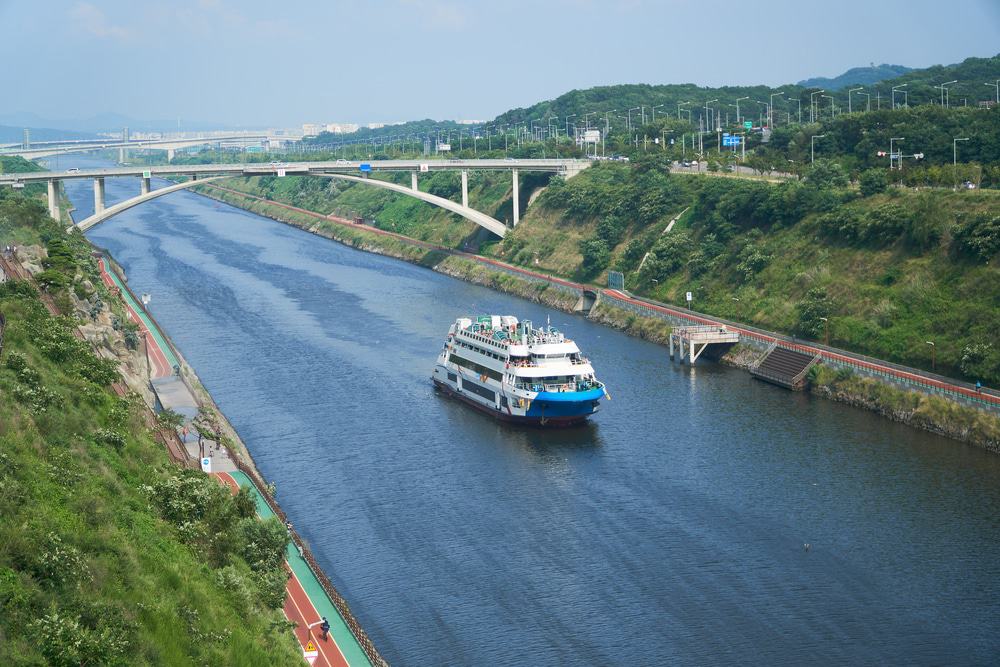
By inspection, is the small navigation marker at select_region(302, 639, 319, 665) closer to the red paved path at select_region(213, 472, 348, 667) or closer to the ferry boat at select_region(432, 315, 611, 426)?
the red paved path at select_region(213, 472, 348, 667)

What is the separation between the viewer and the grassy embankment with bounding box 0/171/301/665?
64.2 ft

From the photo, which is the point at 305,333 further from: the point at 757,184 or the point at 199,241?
the point at 199,241

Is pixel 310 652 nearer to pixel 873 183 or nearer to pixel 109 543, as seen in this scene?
pixel 109 543

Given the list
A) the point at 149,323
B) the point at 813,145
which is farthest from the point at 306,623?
the point at 813,145

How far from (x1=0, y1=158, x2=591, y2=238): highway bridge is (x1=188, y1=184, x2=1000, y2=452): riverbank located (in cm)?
478

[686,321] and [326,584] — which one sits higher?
[686,321]

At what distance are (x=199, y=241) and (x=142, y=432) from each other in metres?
88.4

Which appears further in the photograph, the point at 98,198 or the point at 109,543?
the point at 98,198

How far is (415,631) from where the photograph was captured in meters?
31.1

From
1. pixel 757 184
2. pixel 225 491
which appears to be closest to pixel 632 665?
pixel 225 491

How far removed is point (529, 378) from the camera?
50031mm

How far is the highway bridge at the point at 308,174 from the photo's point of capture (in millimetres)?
91812

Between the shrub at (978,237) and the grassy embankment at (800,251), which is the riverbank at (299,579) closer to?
the grassy embankment at (800,251)

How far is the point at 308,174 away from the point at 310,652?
259 feet
